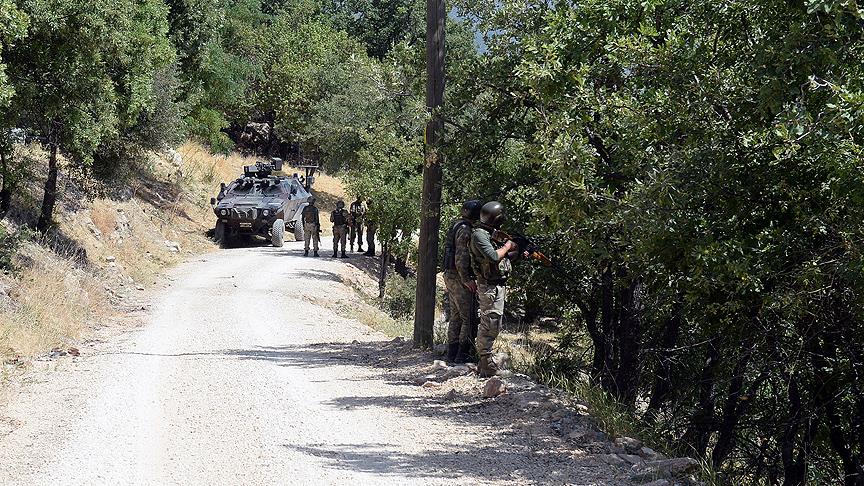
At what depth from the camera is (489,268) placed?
31.3 ft

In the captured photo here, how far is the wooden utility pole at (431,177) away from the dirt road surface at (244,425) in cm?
91

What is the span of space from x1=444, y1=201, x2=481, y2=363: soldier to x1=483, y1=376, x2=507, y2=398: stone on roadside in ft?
3.87

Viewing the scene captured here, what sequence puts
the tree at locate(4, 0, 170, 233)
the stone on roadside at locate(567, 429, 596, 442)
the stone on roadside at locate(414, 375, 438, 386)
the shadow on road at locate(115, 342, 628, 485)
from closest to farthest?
the shadow on road at locate(115, 342, 628, 485) < the stone on roadside at locate(567, 429, 596, 442) < the stone on roadside at locate(414, 375, 438, 386) < the tree at locate(4, 0, 170, 233)

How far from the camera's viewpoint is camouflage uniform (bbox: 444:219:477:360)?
1016cm

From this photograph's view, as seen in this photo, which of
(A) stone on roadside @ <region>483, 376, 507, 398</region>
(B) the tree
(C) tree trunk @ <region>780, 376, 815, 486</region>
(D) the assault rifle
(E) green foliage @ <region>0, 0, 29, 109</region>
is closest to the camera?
(C) tree trunk @ <region>780, 376, 815, 486</region>

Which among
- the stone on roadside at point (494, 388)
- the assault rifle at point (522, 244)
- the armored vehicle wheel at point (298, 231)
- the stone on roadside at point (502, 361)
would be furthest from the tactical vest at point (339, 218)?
the stone on roadside at point (494, 388)

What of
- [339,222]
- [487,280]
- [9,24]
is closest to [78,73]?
[9,24]

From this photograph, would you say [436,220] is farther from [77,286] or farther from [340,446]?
[77,286]

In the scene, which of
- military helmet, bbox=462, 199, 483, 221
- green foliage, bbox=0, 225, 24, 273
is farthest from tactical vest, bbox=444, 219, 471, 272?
green foliage, bbox=0, 225, 24, 273

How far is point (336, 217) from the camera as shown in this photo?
27.8 m

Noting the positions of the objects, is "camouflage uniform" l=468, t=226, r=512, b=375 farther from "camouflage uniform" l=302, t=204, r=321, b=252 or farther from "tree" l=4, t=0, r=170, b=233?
"camouflage uniform" l=302, t=204, r=321, b=252

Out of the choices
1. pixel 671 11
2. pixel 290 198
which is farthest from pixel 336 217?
pixel 671 11

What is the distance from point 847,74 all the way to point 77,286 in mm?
14813

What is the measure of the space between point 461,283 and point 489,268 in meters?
1.10
